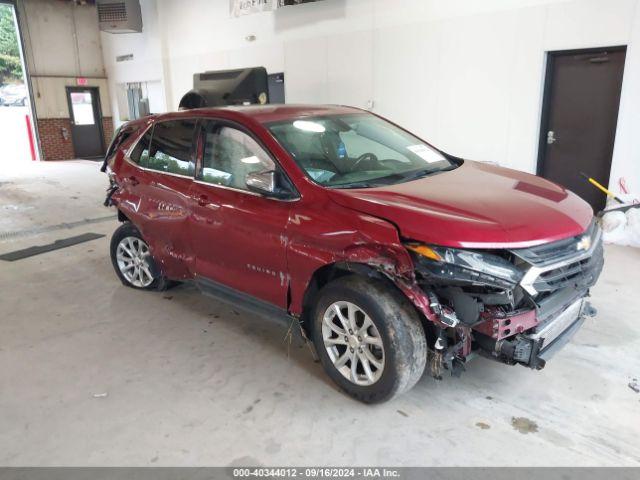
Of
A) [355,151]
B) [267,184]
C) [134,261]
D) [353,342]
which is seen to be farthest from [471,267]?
[134,261]

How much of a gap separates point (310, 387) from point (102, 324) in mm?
1804

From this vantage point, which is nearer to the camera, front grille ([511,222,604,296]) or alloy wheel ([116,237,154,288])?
front grille ([511,222,604,296])

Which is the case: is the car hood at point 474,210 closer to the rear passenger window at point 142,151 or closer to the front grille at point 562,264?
the front grille at point 562,264

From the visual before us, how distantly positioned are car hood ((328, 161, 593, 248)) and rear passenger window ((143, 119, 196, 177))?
1.31 meters

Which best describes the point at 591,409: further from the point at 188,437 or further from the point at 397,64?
the point at 397,64

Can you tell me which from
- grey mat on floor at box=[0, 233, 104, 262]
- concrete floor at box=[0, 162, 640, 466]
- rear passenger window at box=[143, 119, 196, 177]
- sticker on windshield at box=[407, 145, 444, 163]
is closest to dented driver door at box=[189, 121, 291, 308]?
rear passenger window at box=[143, 119, 196, 177]

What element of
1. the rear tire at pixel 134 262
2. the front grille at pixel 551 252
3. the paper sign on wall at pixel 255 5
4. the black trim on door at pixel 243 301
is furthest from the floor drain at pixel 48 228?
the front grille at pixel 551 252

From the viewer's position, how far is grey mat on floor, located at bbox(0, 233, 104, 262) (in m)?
5.41

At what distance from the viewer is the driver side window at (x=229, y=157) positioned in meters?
2.96

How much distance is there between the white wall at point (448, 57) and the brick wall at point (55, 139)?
7.18 metres

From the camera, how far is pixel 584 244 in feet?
8.10

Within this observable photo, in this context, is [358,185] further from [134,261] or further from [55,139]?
[55,139]

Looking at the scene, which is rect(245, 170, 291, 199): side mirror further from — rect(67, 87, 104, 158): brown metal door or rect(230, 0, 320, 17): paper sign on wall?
rect(67, 87, 104, 158): brown metal door

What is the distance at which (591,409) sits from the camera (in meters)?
2.54
